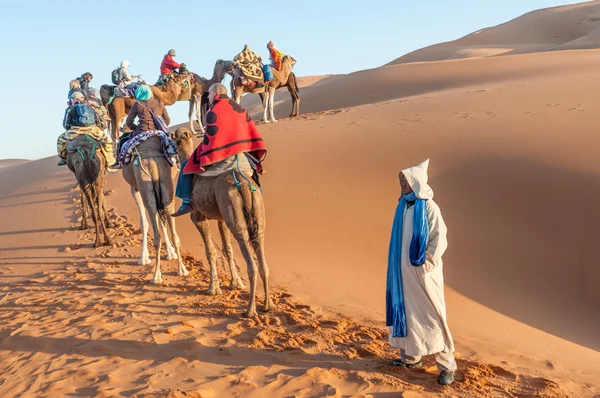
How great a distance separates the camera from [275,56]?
18.4m

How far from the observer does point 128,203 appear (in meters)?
12.4

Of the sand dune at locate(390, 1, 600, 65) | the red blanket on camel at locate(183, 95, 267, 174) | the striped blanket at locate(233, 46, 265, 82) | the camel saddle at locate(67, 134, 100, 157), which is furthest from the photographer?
the sand dune at locate(390, 1, 600, 65)

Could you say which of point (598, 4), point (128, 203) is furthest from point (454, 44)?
point (128, 203)

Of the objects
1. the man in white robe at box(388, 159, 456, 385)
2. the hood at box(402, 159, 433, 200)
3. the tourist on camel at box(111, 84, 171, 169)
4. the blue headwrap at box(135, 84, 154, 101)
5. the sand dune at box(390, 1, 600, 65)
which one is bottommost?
the man in white robe at box(388, 159, 456, 385)

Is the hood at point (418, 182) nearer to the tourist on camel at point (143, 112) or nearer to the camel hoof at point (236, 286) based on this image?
the camel hoof at point (236, 286)

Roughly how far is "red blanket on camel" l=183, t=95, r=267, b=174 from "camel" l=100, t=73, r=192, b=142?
9.84 meters

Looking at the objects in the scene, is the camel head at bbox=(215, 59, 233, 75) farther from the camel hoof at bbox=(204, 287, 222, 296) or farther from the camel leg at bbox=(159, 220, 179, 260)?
the camel hoof at bbox=(204, 287, 222, 296)

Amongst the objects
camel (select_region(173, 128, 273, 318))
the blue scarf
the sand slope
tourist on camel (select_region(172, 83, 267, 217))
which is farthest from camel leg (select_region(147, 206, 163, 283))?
the blue scarf

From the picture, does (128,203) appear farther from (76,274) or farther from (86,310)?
(86,310)

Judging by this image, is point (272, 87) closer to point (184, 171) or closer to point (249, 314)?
point (184, 171)

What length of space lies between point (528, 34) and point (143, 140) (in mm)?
50003

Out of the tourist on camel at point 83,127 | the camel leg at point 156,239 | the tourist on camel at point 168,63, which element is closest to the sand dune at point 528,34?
the tourist on camel at point 168,63

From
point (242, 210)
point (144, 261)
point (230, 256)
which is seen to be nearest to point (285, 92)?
point (144, 261)

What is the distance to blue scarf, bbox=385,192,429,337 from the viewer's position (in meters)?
4.40
